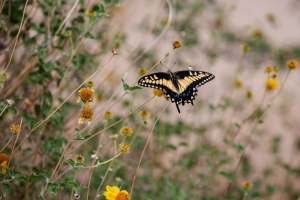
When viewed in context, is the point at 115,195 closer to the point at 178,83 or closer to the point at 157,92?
the point at 157,92

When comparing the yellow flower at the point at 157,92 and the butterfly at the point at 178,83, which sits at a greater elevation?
the butterfly at the point at 178,83

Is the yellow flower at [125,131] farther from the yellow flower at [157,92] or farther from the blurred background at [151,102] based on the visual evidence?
the yellow flower at [157,92]

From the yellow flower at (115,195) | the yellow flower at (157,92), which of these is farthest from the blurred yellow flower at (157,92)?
the yellow flower at (115,195)

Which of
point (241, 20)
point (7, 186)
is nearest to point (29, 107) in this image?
A: point (7, 186)

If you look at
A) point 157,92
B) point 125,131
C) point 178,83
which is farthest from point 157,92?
point 178,83

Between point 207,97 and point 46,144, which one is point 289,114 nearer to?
point 207,97

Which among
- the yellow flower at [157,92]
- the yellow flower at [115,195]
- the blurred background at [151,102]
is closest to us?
the yellow flower at [115,195]

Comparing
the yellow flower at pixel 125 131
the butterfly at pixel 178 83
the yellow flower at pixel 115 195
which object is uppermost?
the butterfly at pixel 178 83

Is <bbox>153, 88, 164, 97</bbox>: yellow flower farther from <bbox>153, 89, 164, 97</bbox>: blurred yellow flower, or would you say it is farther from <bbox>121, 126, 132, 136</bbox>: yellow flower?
<bbox>121, 126, 132, 136</bbox>: yellow flower

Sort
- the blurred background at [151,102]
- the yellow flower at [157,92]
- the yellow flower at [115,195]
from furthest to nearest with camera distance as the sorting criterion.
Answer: the blurred background at [151,102], the yellow flower at [157,92], the yellow flower at [115,195]

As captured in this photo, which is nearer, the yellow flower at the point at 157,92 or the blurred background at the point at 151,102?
the yellow flower at the point at 157,92
